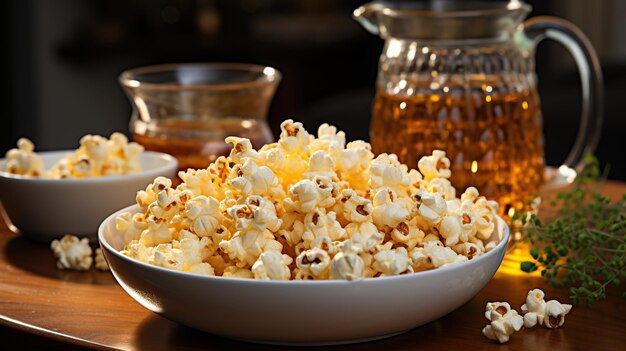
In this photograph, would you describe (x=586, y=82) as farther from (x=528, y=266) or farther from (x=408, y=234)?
(x=408, y=234)

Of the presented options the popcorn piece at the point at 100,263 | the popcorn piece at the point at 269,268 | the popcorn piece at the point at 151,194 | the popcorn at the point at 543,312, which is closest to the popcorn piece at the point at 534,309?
the popcorn at the point at 543,312

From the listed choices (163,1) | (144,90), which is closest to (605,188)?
(144,90)

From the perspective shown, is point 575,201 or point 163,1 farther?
point 163,1

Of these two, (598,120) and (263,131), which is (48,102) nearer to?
(263,131)

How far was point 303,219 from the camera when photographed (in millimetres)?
832

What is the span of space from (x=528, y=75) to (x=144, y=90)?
524mm

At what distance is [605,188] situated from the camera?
58.3 inches

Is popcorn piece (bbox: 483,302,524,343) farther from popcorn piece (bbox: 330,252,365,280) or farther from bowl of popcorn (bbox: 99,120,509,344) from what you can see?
popcorn piece (bbox: 330,252,365,280)

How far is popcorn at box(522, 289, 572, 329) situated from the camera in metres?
0.85

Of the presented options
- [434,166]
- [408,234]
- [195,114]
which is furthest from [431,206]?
[195,114]

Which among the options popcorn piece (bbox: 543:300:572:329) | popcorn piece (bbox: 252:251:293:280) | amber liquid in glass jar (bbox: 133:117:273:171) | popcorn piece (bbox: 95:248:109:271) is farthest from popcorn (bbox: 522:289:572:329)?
amber liquid in glass jar (bbox: 133:117:273:171)

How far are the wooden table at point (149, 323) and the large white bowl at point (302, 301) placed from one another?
0.10ft

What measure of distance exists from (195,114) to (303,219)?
59 centimetres

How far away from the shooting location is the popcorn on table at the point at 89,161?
1.16m
